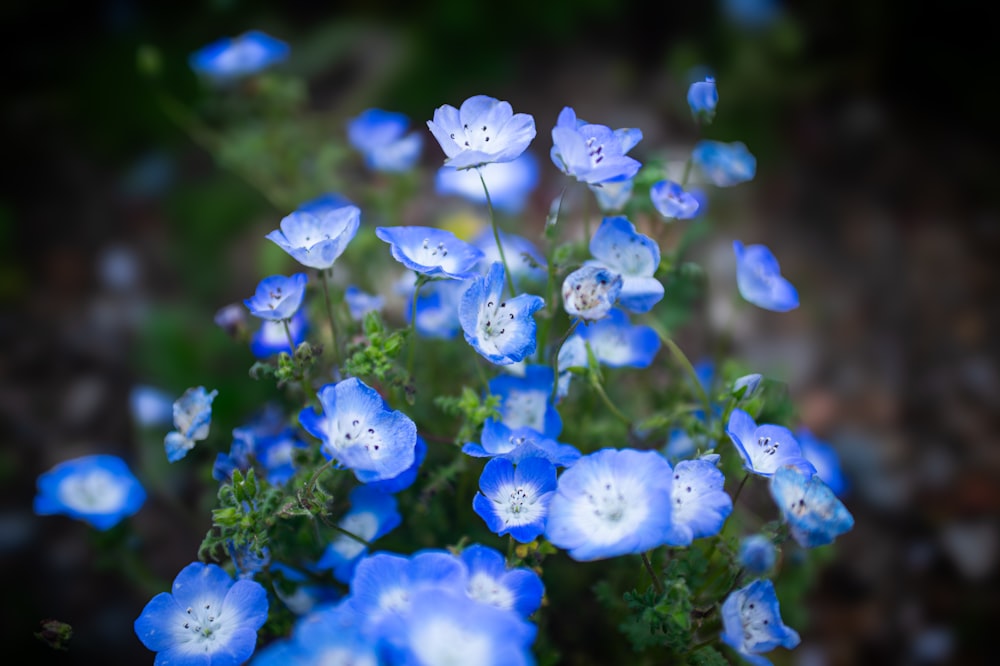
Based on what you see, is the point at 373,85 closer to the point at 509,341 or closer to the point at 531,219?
the point at 531,219

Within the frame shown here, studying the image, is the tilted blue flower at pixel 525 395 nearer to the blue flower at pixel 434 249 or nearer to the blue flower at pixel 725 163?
the blue flower at pixel 434 249

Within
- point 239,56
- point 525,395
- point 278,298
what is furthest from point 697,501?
point 239,56

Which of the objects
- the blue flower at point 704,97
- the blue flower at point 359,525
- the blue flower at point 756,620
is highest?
the blue flower at point 704,97

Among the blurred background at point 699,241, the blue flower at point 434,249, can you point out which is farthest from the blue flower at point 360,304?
the blurred background at point 699,241

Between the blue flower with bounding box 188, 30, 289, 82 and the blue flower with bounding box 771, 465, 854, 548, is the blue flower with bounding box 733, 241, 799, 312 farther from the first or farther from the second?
the blue flower with bounding box 188, 30, 289, 82

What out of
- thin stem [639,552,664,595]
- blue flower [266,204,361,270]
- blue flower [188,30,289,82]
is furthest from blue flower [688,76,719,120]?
blue flower [188,30,289,82]

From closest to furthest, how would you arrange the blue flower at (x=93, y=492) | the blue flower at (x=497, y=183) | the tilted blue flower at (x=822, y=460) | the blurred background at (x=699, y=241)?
the blue flower at (x=93, y=492)
the tilted blue flower at (x=822, y=460)
the blue flower at (x=497, y=183)
the blurred background at (x=699, y=241)

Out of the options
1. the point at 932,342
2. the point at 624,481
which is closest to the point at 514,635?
the point at 624,481
